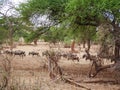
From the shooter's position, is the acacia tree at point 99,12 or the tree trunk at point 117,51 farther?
the tree trunk at point 117,51

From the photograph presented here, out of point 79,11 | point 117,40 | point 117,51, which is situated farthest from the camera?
point 117,51

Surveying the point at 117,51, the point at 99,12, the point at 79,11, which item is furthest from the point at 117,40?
the point at 79,11

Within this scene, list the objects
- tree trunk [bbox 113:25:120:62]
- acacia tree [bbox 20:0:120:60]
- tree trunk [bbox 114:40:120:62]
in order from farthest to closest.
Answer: tree trunk [bbox 114:40:120:62], acacia tree [bbox 20:0:120:60], tree trunk [bbox 113:25:120:62]

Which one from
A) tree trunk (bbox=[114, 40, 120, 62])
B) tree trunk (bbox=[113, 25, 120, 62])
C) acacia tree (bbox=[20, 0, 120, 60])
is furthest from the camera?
tree trunk (bbox=[114, 40, 120, 62])

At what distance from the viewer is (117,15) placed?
56.7 feet

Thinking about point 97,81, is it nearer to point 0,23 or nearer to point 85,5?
point 85,5

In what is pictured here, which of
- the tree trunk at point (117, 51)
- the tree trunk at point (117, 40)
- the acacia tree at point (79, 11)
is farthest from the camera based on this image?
the tree trunk at point (117, 51)

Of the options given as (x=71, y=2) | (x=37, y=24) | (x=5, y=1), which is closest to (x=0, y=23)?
(x=5, y=1)

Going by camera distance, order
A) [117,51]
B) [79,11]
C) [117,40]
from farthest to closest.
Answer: [117,51]
[79,11]
[117,40]

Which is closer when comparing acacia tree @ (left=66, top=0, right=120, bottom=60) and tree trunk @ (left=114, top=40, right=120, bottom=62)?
acacia tree @ (left=66, top=0, right=120, bottom=60)

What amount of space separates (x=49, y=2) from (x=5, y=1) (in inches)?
203

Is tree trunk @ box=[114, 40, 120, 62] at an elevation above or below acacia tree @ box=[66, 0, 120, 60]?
below

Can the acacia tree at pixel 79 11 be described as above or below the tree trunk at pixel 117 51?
above

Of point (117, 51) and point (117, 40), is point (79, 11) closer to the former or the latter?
point (117, 40)
